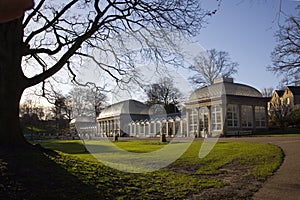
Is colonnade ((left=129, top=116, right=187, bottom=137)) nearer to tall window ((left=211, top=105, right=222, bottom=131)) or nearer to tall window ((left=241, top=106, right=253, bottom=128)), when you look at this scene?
tall window ((left=211, top=105, right=222, bottom=131))

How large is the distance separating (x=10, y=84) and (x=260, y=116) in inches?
1352

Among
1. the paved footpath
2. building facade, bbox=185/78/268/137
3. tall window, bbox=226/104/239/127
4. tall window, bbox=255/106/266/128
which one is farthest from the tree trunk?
tall window, bbox=255/106/266/128

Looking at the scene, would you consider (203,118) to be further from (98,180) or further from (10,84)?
(98,180)

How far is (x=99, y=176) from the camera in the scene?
7730 mm

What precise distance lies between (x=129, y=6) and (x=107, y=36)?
6.81ft

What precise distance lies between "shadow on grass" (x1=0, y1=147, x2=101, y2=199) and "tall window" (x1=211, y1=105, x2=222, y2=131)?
1150 inches

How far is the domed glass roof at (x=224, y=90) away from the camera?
36688 mm

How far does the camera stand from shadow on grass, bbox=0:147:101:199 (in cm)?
582

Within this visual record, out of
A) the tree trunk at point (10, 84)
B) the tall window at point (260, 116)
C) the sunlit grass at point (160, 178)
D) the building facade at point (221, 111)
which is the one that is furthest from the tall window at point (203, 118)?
the tree trunk at point (10, 84)

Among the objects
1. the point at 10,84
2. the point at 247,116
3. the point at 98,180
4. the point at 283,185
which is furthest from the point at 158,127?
the point at 98,180

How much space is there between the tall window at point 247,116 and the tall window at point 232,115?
1076 millimetres

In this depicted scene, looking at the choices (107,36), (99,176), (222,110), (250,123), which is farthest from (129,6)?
(250,123)

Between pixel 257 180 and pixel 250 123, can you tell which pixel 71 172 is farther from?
pixel 250 123

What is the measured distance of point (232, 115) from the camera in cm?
3588
